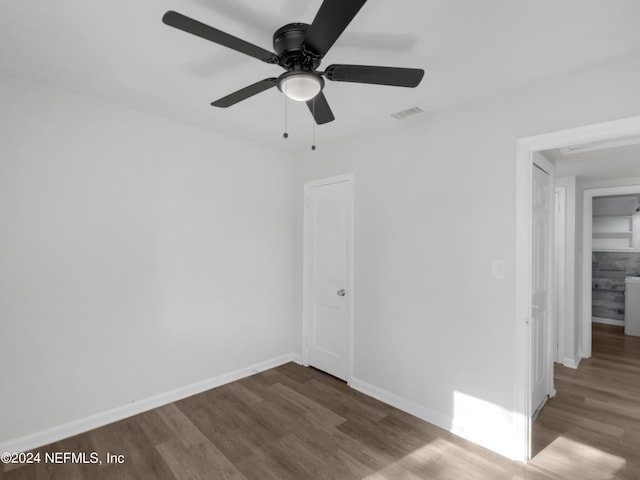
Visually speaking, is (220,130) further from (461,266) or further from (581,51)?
(581,51)

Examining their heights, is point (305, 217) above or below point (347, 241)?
above

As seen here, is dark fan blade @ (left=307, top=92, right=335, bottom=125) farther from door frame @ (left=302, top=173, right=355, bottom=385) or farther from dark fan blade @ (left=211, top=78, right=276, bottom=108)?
door frame @ (left=302, top=173, right=355, bottom=385)

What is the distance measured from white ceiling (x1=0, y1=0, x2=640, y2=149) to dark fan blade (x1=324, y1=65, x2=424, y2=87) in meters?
0.28

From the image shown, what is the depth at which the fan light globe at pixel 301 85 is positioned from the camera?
1508 millimetres

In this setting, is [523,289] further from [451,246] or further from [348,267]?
[348,267]

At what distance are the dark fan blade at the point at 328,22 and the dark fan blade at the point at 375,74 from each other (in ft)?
0.38

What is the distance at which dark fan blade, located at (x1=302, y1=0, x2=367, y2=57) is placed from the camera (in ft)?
3.62

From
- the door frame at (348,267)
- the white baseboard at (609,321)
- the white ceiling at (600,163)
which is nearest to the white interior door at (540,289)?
the white ceiling at (600,163)

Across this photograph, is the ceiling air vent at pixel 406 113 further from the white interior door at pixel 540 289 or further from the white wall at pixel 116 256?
the white wall at pixel 116 256

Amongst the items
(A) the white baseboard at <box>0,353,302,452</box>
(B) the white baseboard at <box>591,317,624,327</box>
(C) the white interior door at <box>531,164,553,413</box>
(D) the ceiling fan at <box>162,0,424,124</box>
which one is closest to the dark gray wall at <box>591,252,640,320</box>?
(B) the white baseboard at <box>591,317,624,327</box>

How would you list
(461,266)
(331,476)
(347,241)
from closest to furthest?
(331,476) → (461,266) → (347,241)

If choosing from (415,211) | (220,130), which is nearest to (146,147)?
(220,130)

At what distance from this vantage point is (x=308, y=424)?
2588 mm

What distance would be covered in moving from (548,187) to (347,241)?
74.0 inches
